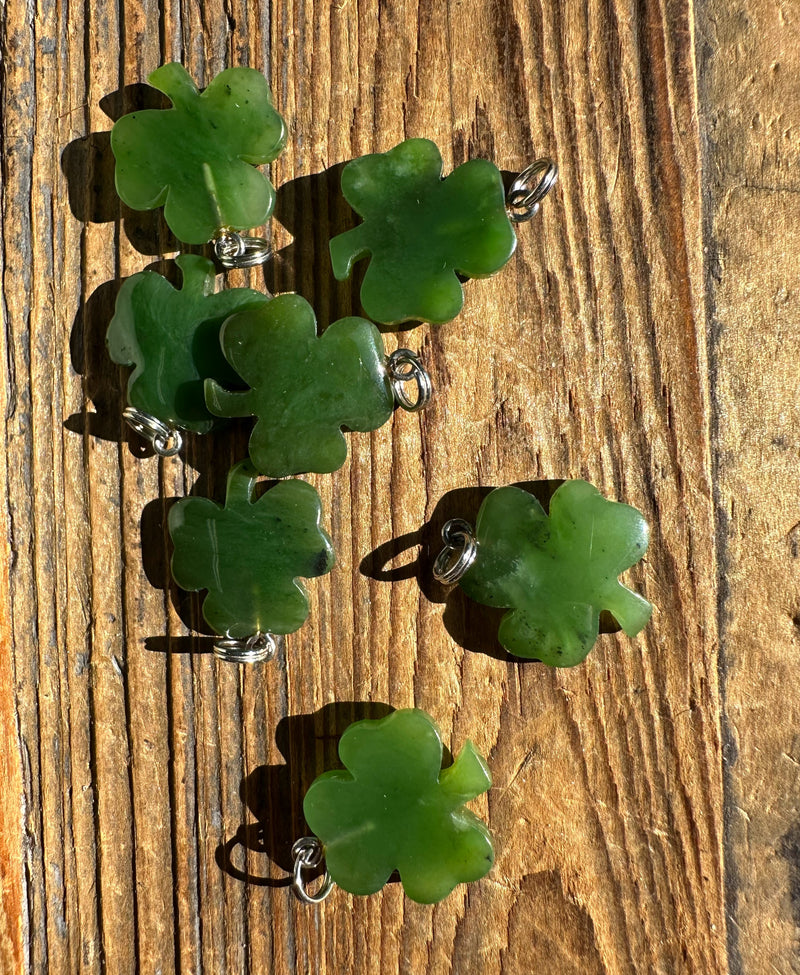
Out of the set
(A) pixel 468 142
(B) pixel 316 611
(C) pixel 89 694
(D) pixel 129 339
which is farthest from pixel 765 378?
(C) pixel 89 694

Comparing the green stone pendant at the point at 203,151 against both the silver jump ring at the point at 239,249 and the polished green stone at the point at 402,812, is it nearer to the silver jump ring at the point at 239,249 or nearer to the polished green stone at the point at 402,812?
Result: the silver jump ring at the point at 239,249

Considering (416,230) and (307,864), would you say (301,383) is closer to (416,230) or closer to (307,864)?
(416,230)

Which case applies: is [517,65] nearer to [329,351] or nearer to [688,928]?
[329,351]

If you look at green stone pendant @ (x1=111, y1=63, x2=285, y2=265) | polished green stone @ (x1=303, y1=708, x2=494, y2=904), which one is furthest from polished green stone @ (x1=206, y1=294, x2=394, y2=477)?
polished green stone @ (x1=303, y1=708, x2=494, y2=904)

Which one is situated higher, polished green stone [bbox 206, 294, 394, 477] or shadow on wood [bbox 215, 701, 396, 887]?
polished green stone [bbox 206, 294, 394, 477]

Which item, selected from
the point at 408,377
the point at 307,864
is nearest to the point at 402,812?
the point at 307,864

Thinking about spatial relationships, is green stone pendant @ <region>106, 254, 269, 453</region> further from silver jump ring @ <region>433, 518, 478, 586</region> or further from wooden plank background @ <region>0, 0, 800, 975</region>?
silver jump ring @ <region>433, 518, 478, 586</region>
